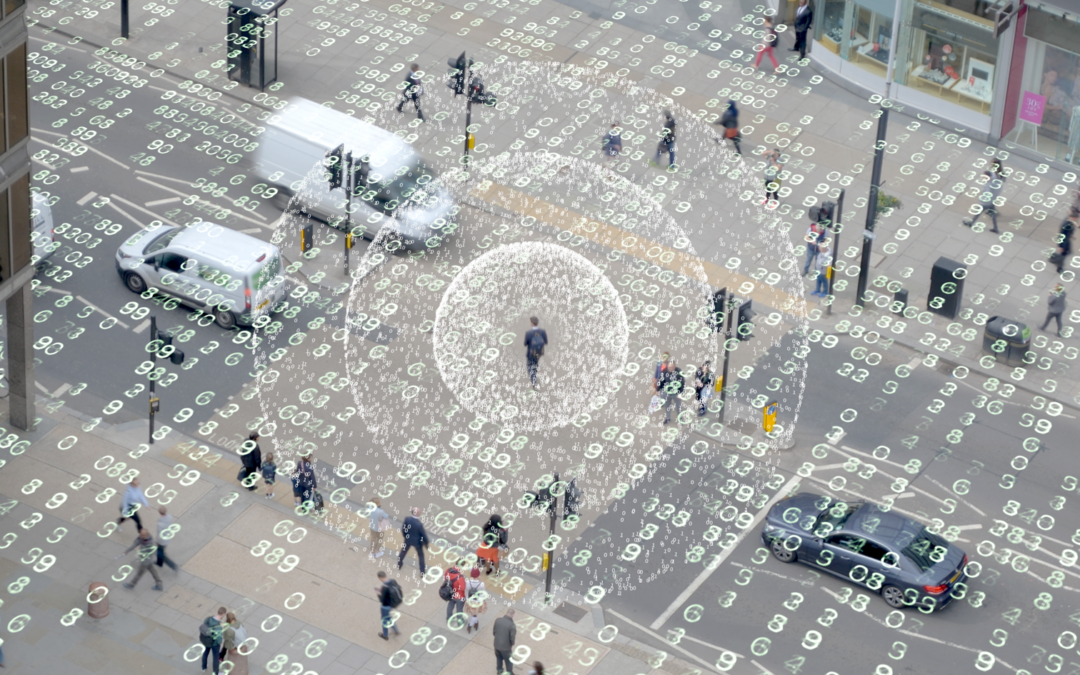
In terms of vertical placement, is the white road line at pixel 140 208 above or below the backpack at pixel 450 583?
above

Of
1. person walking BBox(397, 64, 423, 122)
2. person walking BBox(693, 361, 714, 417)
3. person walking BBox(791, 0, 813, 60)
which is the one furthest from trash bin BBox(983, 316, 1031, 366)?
person walking BBox(397, 64, 423, 122)

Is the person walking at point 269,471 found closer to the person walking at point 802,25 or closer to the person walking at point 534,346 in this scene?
the person walking at point 534,346

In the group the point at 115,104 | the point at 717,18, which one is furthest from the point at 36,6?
the point at 717,18

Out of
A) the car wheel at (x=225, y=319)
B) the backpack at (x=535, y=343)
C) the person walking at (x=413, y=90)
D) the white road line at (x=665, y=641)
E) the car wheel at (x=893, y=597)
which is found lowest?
the white road line at (x=665, y=641)

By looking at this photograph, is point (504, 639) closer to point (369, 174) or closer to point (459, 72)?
point (369, 174)

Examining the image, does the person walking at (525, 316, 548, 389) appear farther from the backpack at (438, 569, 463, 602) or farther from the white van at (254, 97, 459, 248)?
the backpack at (438, 569, 463, 602)

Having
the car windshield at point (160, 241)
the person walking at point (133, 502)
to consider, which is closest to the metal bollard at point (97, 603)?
the person walking at point (133, 502)

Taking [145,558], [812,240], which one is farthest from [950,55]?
[145,558]
